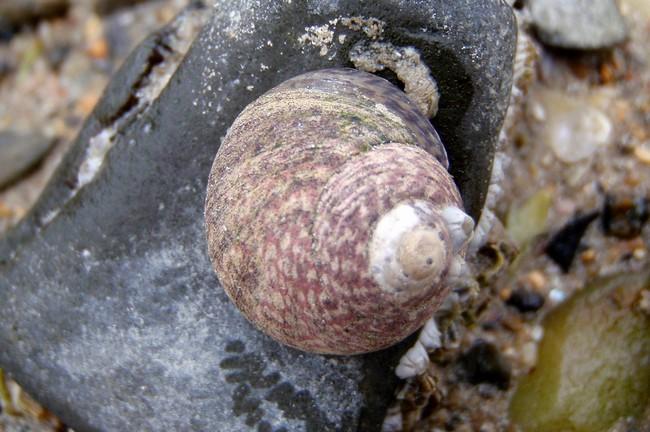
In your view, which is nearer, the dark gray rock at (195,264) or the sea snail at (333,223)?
the sea snail at (333,223)

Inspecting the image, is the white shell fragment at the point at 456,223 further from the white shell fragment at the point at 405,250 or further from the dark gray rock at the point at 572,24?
the dark gray rock at the point at 572,24

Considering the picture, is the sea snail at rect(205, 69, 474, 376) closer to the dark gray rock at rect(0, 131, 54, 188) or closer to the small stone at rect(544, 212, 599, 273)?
A: the small stone at rect(544, 212, 599, 273)

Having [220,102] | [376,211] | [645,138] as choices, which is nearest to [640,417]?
[645,138]

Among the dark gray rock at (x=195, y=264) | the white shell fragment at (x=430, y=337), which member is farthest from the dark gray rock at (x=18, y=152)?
the white shell fragment at (x=430, y=337)

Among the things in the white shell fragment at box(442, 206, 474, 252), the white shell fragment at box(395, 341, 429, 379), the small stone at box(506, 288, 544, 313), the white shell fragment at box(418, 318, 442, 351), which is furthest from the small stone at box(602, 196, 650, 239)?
the white shell fragment at box(442, 206, 474, 252)

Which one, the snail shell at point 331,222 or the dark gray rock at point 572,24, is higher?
the snail shell at point 331,222
